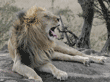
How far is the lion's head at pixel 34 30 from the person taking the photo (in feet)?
7.47

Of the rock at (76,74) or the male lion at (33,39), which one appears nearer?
the male lion at (33,39)

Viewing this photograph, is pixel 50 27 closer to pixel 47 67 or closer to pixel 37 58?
pixel 37 58

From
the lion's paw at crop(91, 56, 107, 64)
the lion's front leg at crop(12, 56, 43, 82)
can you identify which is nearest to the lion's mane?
the lion's front leg at crop(12, 56, 43, 82)

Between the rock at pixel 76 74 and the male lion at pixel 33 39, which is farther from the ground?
the male lion at pixel 33 39

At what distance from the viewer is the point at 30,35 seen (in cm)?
226

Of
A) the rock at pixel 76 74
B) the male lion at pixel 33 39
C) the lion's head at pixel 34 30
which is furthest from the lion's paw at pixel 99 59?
the lion's head at pixel 34 30

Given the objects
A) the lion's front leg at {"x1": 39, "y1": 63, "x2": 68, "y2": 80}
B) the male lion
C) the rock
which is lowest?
the rock

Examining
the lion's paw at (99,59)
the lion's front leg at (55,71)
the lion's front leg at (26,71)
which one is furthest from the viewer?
the lion's paw at (99,59)

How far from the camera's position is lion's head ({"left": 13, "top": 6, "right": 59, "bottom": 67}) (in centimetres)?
228

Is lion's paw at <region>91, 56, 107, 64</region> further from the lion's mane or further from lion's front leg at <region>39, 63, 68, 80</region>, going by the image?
the lion's mane

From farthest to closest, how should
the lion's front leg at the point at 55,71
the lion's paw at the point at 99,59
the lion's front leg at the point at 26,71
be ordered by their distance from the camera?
the lion's paw at the point at 99,59, the lion's front leg at the point at 55,71, the lion's front leg at the point at 26,71

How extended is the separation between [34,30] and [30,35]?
12 cm

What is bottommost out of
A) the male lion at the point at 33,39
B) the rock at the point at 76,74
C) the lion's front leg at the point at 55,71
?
the rock at the point at 76,74

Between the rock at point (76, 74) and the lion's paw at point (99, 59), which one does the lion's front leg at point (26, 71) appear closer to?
the rock at point (76, 74)
